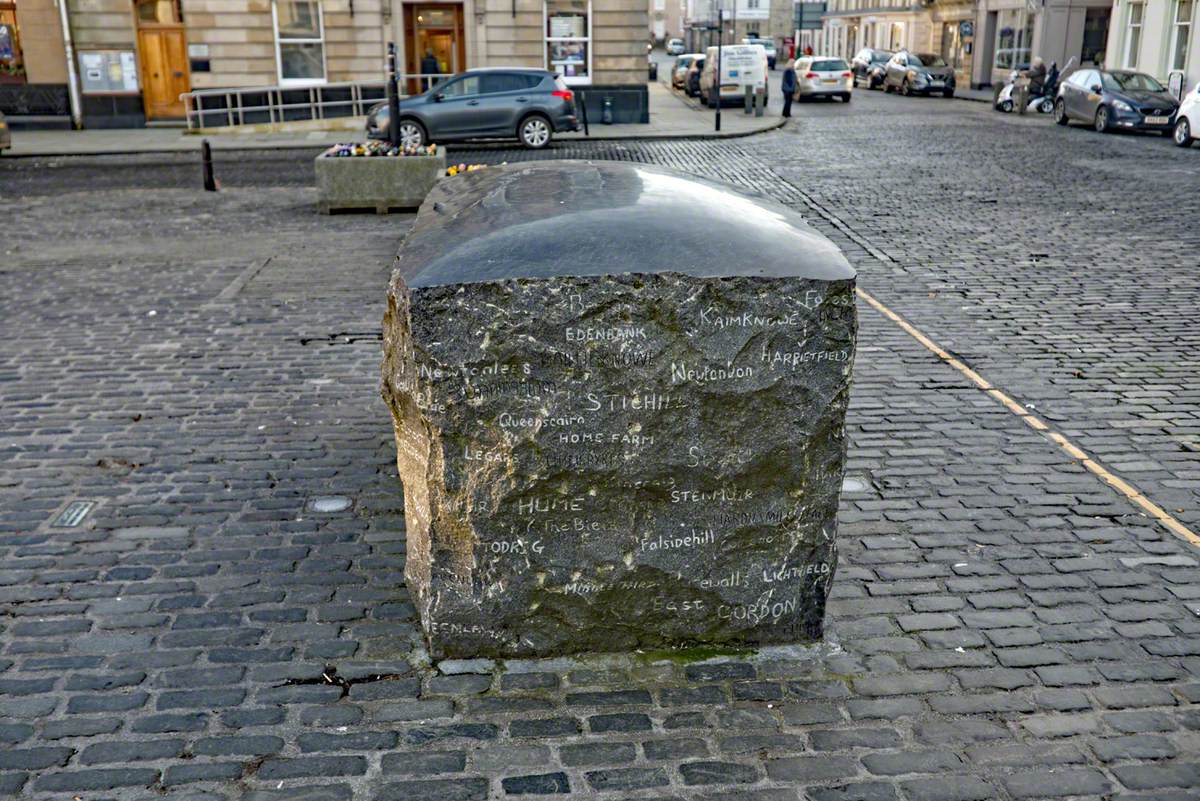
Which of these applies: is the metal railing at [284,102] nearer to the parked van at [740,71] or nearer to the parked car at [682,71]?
the parked van at [740,71]

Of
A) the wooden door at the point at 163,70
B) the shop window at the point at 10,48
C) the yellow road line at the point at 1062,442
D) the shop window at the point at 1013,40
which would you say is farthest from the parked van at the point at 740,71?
the yellow road line at the point at 1062,442

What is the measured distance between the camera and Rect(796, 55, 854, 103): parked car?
41094mm

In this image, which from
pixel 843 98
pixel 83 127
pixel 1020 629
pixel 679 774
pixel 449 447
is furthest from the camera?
pixel 843 98

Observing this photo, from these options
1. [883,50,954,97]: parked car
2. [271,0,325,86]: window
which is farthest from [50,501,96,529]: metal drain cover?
[883,50,954,97]: parked car

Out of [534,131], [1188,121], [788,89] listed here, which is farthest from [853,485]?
[788,89]

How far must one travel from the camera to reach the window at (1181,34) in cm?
3341

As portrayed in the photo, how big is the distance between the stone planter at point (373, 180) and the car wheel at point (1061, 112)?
20691mm

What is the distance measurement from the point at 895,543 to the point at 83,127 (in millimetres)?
30212

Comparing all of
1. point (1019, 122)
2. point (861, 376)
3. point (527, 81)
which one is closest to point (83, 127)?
point (527, 81)

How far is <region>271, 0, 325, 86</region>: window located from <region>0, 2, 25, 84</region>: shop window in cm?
665

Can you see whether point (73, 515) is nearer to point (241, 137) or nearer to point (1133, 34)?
point (241, 137)

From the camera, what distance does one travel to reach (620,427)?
4.75 m

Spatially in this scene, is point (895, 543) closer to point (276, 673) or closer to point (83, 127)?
Answer: point (276, 673)

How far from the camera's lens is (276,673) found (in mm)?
4801
